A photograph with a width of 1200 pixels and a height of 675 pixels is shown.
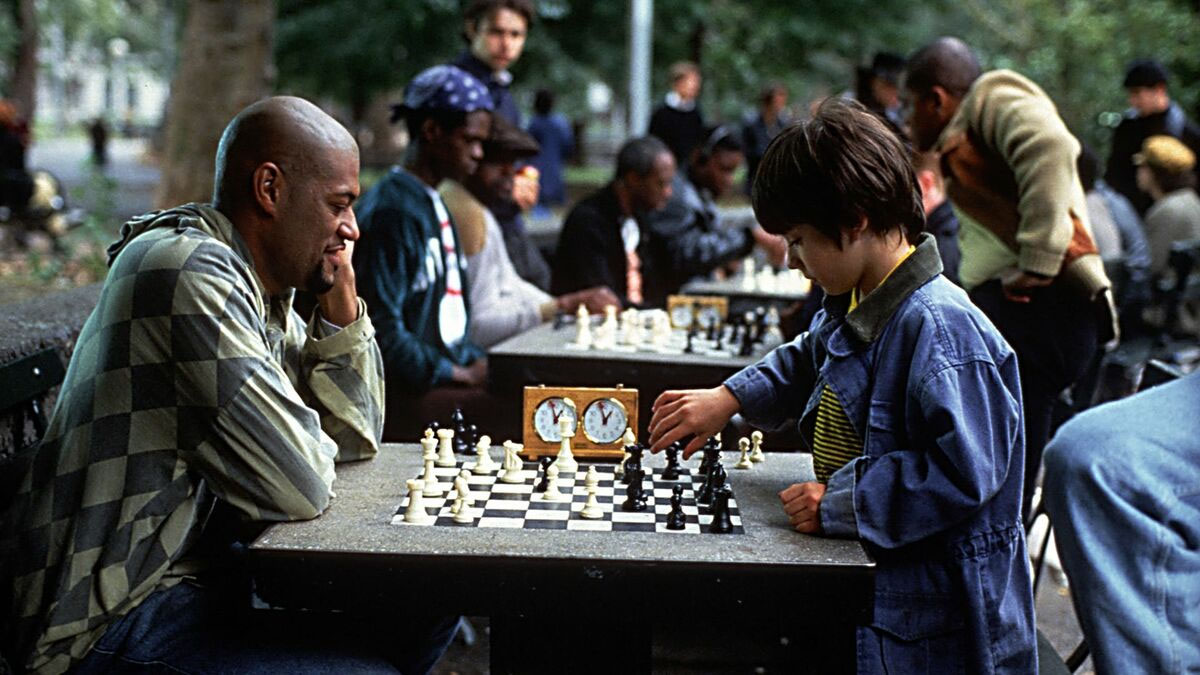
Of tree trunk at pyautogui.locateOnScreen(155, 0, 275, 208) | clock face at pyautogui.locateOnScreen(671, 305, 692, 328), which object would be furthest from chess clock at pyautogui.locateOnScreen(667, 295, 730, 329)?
tree trunk at pyautogui.locateOnScreen(155, 0, 275, 208)

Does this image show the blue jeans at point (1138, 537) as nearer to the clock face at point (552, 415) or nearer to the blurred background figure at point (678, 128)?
the clock face at point (552, 415)

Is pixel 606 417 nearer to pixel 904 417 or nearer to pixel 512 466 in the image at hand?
pixel 512 466

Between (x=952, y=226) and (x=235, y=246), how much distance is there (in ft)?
10.8

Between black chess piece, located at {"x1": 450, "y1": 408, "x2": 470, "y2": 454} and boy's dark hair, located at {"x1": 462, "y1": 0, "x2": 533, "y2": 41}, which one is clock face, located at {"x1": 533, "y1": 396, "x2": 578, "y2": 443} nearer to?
black chess piece, located at {"x1": 450, "y1": 408, "x2": 470, "y2": 454}

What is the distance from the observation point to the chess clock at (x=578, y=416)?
3.19m

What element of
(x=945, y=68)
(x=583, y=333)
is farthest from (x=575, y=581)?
(x=945, y=68)

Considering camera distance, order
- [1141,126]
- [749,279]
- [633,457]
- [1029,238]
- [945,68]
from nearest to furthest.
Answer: [633,457] < [1029,238] < [945,68] < [749,279] < [1141,126]

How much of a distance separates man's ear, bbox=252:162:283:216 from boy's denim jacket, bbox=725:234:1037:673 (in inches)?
48.1

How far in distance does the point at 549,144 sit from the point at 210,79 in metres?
9.20

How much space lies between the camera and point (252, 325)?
8.81 ft

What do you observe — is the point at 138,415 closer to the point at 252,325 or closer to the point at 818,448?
the point at 252,325

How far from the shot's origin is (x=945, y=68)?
17.7 feet

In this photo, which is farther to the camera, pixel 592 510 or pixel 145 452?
pixel 592 510

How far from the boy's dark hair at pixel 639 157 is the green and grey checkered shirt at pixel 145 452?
4562 millimetres
